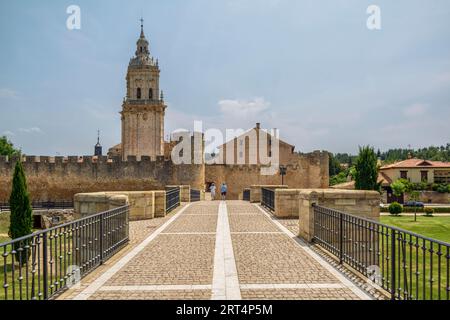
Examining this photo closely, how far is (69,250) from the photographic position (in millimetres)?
6660

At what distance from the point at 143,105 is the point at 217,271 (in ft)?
153

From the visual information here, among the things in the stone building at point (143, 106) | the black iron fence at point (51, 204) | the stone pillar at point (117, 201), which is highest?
the stone building at point (143, 106)

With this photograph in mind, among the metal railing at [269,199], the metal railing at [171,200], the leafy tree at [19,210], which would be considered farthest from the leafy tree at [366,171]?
the leafy tree at [19,210]

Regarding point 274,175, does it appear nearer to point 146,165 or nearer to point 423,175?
point 146,165

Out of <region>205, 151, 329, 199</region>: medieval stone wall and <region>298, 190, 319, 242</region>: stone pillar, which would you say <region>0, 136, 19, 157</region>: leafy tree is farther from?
<region>298, 190, 319, 242</region>: stone pillar

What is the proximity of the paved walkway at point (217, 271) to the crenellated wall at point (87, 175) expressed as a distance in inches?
1061

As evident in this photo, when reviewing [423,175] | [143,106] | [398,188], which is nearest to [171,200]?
[143,106]

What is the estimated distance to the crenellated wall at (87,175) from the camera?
3781cm

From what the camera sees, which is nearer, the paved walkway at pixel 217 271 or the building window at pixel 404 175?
the paved walkway at pixel 217 271

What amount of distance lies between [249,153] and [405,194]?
22.3 m

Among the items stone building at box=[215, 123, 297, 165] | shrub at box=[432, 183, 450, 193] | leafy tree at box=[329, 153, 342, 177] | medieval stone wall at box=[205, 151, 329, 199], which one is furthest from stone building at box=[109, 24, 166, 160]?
leafy tree at box=[329, 153, 342, 177]

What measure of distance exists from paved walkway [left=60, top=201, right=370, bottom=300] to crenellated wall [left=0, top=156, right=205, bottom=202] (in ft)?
88.5

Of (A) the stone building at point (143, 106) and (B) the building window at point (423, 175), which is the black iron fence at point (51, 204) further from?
(B) the building window at point (423, 175)
